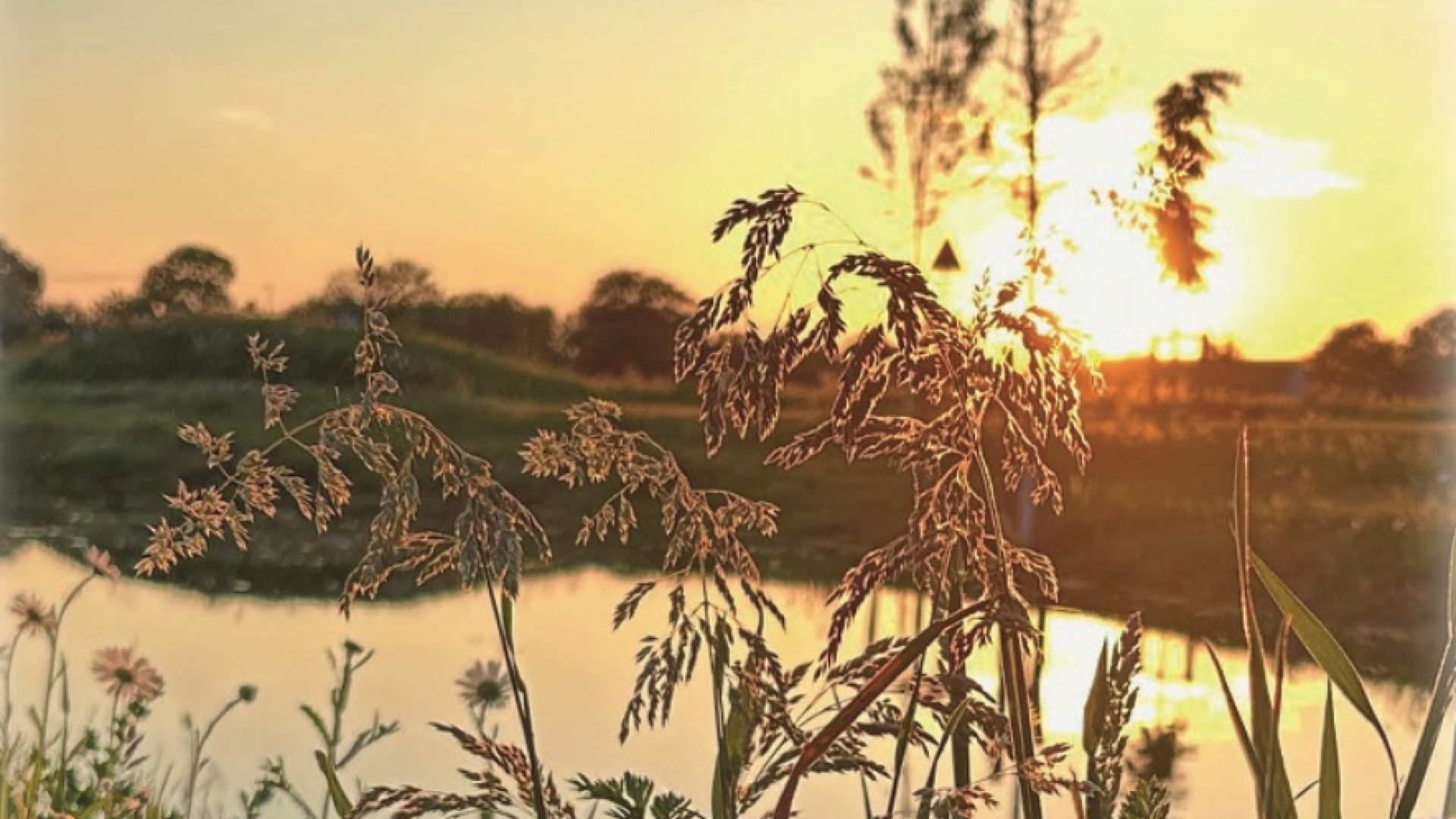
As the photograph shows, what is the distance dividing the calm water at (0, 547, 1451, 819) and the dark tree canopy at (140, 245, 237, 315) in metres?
0.39

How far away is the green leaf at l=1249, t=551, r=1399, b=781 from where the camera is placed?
1.94 feet

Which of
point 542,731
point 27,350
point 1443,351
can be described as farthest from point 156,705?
point 1443,351

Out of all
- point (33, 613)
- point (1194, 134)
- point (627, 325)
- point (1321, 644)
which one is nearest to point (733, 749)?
point (1321, 644)

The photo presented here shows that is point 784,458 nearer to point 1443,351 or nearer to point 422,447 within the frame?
point 422,447

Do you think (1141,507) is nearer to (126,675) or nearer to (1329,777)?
(126,675)

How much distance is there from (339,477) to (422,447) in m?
0.06

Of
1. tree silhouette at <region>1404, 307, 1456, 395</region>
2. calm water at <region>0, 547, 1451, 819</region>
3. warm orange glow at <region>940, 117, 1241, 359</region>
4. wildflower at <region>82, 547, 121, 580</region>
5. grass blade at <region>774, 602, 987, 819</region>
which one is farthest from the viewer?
tree silhouette at <region>1404, 307, 1456, 395</region>

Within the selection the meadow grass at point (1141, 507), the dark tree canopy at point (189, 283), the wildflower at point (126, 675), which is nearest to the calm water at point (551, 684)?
the meadow grass at point (1141, 507)

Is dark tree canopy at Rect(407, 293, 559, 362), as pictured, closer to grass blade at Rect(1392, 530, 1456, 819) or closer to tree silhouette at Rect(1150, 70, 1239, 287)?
tree silhouette at Rect(1150, 70, 1239, 287)

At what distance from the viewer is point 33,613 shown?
1.18 metres

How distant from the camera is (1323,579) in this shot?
2400 millimetres

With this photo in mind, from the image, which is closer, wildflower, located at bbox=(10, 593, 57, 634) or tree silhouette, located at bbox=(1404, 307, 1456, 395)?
wildflower, located at bbox=(10, 593, 57, 634)

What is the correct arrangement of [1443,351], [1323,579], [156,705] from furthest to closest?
[1323,579], [1443,351], [156,705]

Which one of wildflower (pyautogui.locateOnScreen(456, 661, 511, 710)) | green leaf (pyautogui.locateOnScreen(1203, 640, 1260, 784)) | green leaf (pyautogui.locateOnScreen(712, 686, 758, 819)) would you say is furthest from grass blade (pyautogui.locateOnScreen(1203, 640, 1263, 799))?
wildflower (pyautogui.locateOnScreen(456, 661, 511, 710))
